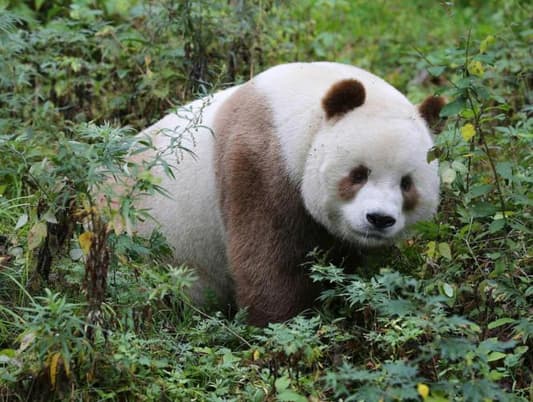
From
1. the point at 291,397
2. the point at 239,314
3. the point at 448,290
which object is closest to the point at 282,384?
the point at 291,397

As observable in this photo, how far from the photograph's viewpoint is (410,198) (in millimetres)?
5086

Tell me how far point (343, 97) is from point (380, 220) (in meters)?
0.70

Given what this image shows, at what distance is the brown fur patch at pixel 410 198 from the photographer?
16.6 feet

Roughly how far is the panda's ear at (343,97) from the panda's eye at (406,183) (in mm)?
478

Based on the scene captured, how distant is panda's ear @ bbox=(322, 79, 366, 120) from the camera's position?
4965mm

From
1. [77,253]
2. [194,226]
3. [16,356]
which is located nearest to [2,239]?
[77,253]

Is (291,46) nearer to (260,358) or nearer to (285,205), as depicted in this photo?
(285,205)

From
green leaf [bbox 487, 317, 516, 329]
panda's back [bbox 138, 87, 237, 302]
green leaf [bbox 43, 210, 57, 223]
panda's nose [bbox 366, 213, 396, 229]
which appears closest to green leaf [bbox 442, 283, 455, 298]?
green leaf [bbox 487, 317, 516, 329]

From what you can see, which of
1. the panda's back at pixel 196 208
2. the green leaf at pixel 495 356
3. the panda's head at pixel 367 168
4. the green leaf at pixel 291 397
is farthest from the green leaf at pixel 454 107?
the green leaf at pixel 291 397

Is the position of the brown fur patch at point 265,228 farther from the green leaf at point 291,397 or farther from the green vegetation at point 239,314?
the green leaf at point 291,397

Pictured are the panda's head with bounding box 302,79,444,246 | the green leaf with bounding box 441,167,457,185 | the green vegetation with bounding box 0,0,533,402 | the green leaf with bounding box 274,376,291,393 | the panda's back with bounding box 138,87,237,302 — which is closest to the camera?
the green vegetation with bounding box 0,0,533,402

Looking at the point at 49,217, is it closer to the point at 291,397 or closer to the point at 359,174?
the point at 291,397

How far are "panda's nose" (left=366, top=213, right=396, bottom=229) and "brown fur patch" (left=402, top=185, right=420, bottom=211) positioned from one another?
0.23 meters

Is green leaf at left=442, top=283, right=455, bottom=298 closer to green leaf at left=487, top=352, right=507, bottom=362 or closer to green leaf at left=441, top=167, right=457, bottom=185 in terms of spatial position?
green leaf at left=487, top=352, right=507, bottom=362
